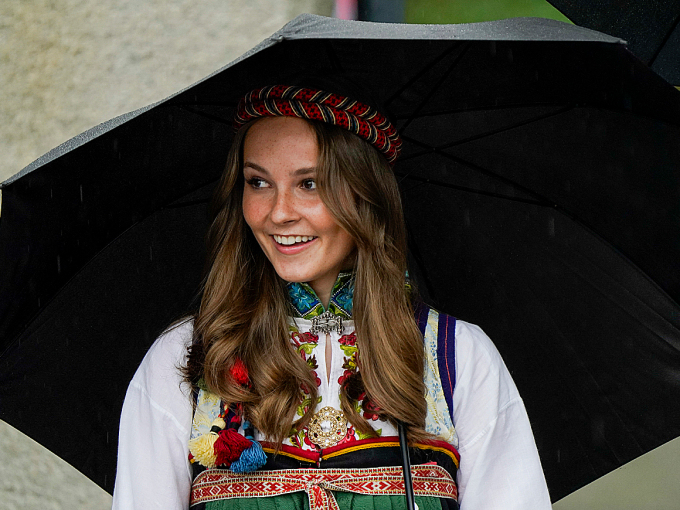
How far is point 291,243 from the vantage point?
2150 millimetres

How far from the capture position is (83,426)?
2471 millimetres

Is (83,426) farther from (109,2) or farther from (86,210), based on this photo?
(109,2)

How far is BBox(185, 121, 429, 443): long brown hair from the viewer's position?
2.12m

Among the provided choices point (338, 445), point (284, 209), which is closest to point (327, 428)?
point (338, 445)

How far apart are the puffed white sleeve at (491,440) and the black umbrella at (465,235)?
1.53 ft

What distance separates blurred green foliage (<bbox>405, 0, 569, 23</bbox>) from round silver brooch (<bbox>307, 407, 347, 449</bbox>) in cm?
238

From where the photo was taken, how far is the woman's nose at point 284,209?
2092 millimetres

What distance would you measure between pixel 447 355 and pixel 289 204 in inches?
22.5

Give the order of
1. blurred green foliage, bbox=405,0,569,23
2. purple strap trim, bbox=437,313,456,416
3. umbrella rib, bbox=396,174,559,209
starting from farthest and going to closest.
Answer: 1. blurred green foliage, bbox=405,0,569,23
2. umbrella rib, bbox=396,174,559,209
3. purple strap trim, bbox=437,313,456,416

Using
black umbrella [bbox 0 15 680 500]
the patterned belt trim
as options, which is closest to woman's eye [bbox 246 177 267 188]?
black umbrella [bbox 0 15 680 500]

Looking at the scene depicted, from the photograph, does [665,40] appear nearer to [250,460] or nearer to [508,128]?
[508,128]

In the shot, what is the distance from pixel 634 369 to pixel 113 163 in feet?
5.26

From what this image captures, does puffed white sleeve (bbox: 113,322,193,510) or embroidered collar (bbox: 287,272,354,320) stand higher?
embroidered collar (bbox: 287,272,354,320)

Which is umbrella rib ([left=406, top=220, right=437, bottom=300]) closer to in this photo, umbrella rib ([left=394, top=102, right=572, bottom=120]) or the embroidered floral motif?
umbrella rib ([left=394, top=102, right=572, bottom=120])
